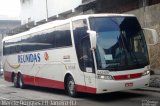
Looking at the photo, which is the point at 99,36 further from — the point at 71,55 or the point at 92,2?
the point at 92,2

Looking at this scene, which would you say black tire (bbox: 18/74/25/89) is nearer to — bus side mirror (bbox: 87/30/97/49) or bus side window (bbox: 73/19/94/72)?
bus side window (bbox: 73/19/94/72)

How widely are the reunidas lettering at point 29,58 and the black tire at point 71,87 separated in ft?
11.9

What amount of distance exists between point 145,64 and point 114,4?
39.8 feet

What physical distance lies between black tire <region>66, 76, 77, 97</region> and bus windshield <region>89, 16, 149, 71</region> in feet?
7.70

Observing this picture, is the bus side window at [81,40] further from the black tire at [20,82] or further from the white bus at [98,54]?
the black tire at [20,82]

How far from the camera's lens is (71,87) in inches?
648

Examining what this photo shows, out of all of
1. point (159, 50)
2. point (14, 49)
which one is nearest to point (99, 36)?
point (159, 50)

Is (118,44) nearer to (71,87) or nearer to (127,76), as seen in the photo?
(127,76)

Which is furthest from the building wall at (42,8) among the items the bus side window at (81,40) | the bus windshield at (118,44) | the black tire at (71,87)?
the bus windshield at (118,44)

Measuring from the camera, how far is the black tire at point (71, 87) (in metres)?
16.2

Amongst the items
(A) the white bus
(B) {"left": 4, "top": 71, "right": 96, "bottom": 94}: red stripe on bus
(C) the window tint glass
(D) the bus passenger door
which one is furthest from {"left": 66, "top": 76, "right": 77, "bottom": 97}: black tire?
(C) the window tint glass

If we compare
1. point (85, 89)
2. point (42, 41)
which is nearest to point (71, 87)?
point (85, 89)

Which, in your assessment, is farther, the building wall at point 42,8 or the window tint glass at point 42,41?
the building wall at point 42,8

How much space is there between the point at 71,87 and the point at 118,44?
308 centimetres
